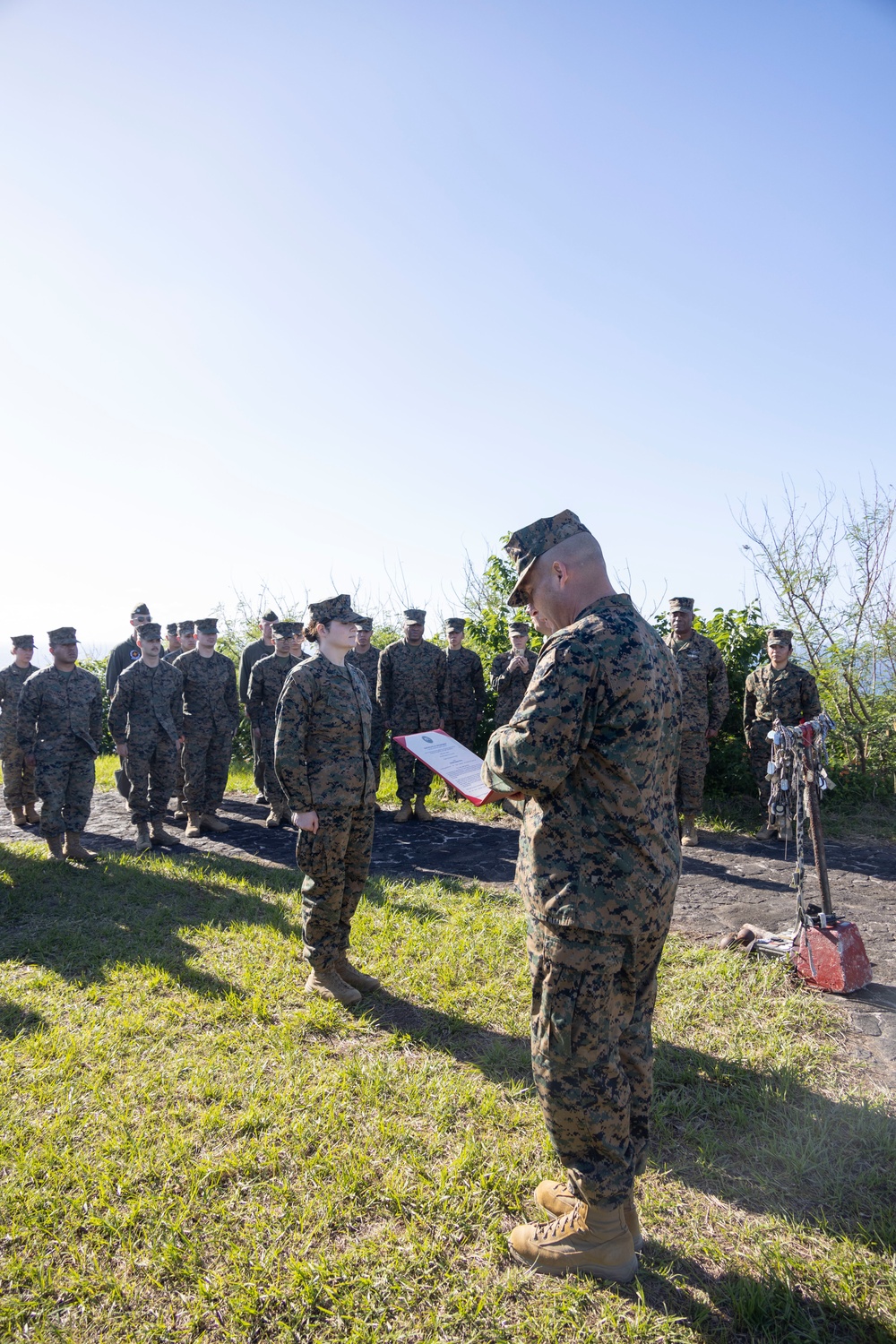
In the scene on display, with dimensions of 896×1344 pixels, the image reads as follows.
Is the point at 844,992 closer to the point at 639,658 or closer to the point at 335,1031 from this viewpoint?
the point at 335,1031

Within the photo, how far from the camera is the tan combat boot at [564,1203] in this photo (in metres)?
2.54

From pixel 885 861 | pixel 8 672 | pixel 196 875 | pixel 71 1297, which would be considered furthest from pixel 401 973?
pixel 8 672

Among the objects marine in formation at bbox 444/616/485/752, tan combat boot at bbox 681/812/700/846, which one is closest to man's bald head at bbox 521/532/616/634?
tan combat boot at bbox 681/812/700/846

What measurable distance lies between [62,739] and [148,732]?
0.81 metres

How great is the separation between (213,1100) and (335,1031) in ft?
2.51

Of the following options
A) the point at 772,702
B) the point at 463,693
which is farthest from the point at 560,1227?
the point at 463,693

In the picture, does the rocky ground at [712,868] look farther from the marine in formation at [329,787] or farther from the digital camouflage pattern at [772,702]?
the marine in formation at [329,787]

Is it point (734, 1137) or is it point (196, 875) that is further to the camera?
point (196, 875)

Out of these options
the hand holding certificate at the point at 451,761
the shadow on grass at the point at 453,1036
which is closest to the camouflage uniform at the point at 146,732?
the shadow on grass at the point at 453,1036

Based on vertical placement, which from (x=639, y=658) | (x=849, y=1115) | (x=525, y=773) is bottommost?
(x=849, y=1115)

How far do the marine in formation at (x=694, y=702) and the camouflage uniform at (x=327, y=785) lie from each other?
173 inches

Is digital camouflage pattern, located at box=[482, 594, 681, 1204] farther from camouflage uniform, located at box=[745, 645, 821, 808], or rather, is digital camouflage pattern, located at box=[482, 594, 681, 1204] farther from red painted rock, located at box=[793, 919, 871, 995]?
camouflage uniform, located at box=[745, 645, 821, 808]

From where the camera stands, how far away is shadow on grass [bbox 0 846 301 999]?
4.98m

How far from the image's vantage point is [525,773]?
217 centimetres
